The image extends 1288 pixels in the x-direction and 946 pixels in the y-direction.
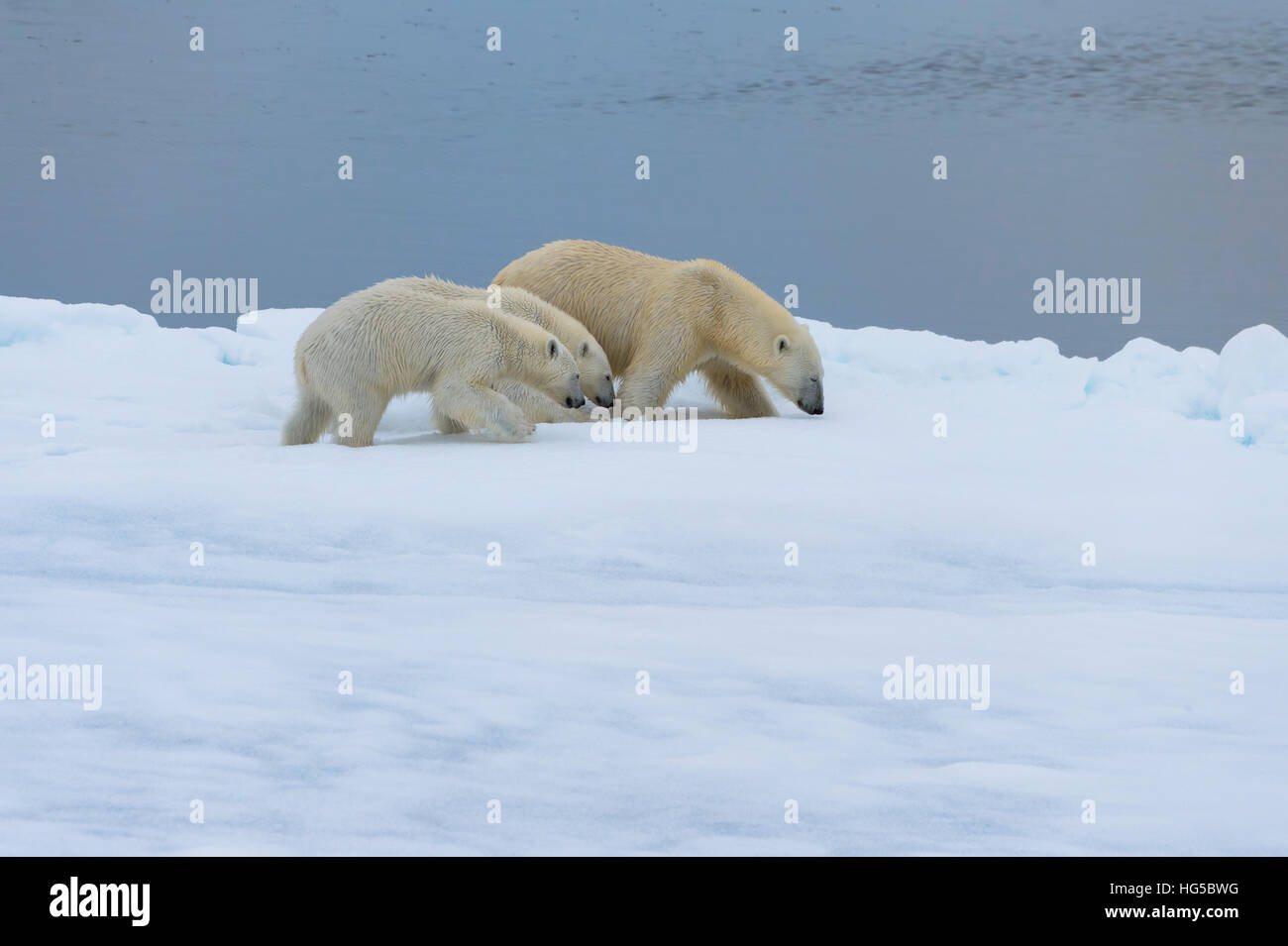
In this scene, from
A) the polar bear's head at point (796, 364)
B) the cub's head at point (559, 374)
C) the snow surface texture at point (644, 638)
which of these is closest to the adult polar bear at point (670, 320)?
the polar bear's head at point (796, 364)

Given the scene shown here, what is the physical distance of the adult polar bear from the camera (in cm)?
538

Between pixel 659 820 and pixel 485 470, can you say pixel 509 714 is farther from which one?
pixel 485 470

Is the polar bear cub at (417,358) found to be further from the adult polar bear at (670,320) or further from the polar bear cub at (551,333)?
the adult polar bear at (670,320)

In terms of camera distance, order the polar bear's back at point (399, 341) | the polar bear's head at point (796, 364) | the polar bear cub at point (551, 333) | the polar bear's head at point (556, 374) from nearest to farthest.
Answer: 1. the polar bear's back at point (399, 341)
2. the polar bear's head at point (556, 374)
3. the polar bear cub at point (551, 333)
4. the polar bear's head at point (796, 364)

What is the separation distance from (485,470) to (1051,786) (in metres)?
2.27

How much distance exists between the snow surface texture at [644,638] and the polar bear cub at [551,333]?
1.42 ft

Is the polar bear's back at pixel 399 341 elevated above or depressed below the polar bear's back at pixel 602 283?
below

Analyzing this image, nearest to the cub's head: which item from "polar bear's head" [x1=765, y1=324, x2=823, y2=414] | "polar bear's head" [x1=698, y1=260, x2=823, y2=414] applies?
"polar bear's head" [x1=698, y1=260, x2=823, y2=414]

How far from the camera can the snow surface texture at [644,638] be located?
90.4 inches

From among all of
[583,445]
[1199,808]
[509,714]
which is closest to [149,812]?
[509,714]

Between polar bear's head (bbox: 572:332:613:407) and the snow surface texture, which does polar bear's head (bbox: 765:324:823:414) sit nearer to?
the snow surface texture

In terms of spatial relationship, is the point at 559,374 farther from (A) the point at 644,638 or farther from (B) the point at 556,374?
(A) the point at 644,638

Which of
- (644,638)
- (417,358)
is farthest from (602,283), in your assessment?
(644,638)

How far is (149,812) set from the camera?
2234 millimetres
